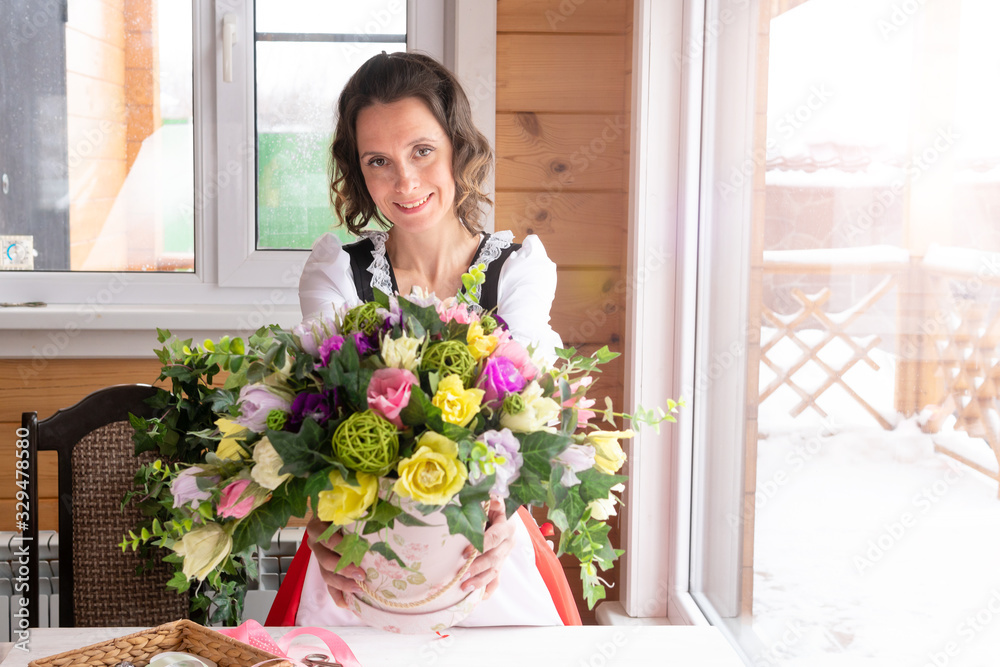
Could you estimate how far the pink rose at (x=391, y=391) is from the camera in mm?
729

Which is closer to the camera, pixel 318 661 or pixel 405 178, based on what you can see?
pixel 318 661

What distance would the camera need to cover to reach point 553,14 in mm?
1969

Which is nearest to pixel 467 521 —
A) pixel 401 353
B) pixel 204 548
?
pixel 401 353

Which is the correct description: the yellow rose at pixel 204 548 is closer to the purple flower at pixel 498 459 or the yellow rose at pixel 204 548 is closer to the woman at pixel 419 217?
the purple flower at pixel 498 459

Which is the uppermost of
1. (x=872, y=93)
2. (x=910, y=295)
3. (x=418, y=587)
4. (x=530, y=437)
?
(x=872, y=93)

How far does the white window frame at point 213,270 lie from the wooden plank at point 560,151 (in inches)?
3.2

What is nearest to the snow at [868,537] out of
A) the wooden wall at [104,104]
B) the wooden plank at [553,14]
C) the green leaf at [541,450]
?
the green leaf at [541,450]

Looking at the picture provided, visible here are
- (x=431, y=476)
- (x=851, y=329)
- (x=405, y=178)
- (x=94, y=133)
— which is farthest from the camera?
(x=94, y=133)

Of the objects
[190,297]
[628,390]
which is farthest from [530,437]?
[190,297]

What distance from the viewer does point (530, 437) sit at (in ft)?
2.49

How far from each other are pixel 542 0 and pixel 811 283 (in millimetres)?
1014

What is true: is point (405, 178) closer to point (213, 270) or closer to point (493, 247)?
point (493, 247)

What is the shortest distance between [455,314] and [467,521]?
0.22 metres

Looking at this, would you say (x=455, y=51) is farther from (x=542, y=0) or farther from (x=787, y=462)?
(x=787, y=462)
